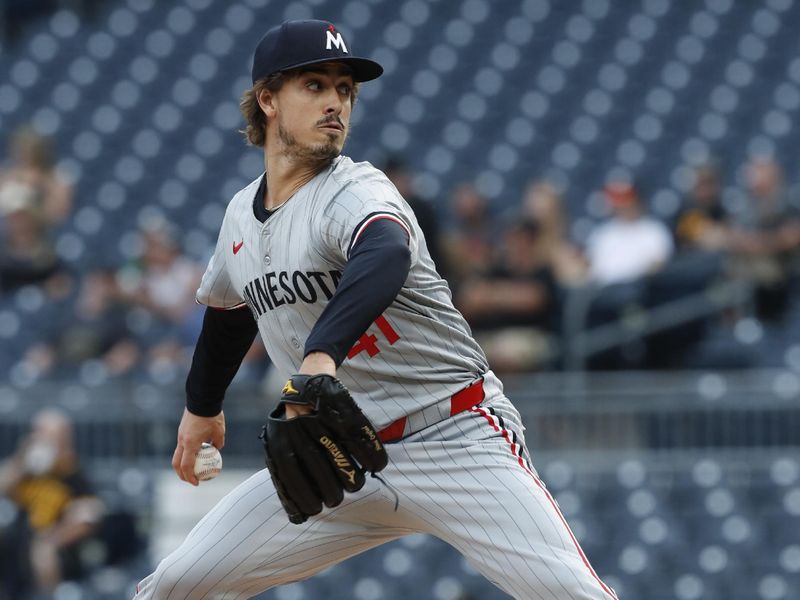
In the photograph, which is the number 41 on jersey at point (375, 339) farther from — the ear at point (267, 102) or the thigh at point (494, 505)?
the ear at point (267, 102)

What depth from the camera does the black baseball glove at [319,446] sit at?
3.14 meters

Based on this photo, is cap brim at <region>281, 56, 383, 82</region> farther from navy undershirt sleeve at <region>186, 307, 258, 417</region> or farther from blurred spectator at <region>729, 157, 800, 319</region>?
blurred spectator at <region>729, 157, 800, 319</region>

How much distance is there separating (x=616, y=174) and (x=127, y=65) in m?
4.06

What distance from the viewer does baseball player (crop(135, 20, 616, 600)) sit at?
3.32 meters

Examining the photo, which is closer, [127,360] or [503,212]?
[127,360]

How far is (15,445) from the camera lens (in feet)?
24.8

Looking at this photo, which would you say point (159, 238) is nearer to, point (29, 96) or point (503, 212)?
point (503, 212)

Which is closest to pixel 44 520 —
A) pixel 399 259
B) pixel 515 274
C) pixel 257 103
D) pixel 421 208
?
pixel 421 208

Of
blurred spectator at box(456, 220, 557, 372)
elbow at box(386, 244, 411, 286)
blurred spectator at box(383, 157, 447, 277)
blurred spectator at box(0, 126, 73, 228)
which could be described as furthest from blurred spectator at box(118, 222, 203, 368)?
elbow at box(386, 244, 411, 286)

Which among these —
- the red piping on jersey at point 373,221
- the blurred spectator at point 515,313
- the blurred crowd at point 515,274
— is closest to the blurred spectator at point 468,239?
the blurred crowd at point 515,274

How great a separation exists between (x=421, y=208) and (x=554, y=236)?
0.84 metres

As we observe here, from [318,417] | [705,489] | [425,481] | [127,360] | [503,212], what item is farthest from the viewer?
[503,212]

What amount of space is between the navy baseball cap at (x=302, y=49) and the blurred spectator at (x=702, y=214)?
466 cm

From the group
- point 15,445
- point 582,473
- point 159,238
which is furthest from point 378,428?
point 159,238
